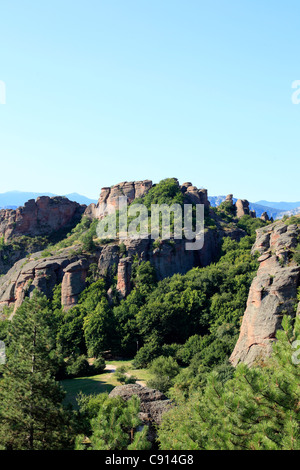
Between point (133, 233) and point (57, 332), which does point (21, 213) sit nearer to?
point (133, 233)

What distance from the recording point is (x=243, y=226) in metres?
81.9

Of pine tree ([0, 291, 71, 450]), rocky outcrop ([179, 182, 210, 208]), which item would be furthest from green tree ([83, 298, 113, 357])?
rocky outcrop ([179, 182, 210, 208])

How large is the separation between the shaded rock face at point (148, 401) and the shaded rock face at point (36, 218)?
2379 inches

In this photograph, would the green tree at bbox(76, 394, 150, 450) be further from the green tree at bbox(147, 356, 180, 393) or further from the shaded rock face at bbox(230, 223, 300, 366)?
the shaded rock face at bbox(230, 223, 300, 366)

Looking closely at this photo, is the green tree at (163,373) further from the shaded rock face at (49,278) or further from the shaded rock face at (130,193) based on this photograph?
the shaded rock face at (130,193)

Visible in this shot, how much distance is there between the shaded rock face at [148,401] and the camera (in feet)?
85.2

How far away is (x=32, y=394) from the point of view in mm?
21938

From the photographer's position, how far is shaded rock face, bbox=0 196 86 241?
280 feet

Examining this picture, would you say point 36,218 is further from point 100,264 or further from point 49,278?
point 100,264

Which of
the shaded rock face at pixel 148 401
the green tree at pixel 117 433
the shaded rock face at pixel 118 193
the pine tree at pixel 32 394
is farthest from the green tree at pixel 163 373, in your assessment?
the shaded rock face at pixel 118 193

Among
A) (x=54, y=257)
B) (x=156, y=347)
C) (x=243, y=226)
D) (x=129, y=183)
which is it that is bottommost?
(x=156, y=347)

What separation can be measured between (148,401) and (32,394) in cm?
947
